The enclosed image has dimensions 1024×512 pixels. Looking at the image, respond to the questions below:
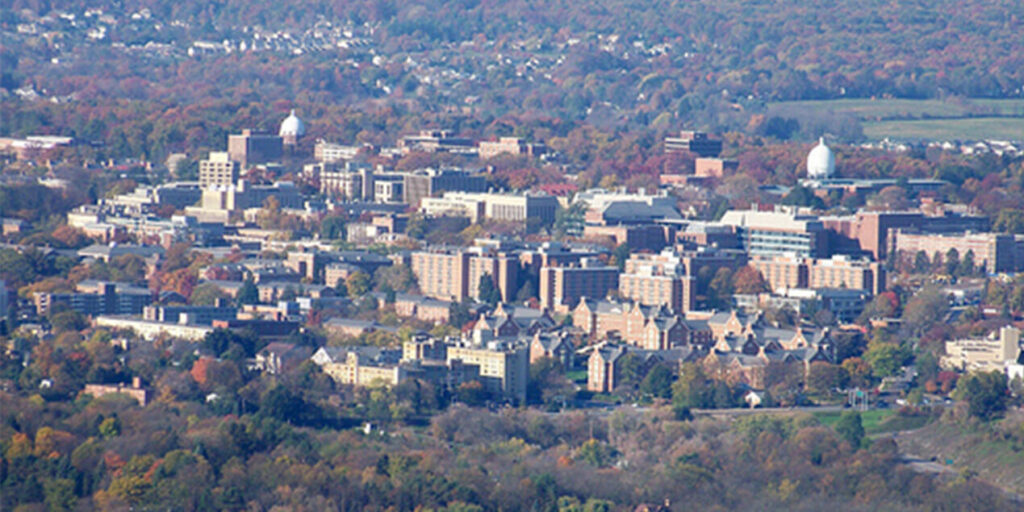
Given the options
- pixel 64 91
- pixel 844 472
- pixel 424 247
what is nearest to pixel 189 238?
pixel 424 247

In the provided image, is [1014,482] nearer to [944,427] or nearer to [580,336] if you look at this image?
[944,427]

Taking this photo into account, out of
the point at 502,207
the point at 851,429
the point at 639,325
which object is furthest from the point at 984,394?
the point at 502,207

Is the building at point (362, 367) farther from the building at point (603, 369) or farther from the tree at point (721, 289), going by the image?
the tree at point (721, 289)

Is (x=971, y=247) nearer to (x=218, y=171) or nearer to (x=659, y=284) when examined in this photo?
(x=659, y=284)

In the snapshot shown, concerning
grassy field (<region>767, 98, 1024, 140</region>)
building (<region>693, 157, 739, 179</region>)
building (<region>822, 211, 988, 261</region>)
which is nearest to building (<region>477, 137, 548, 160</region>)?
building (<region>693, 157, 739, 179</region>)

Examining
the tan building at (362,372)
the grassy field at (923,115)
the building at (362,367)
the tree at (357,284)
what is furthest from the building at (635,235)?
the grassy field at (923,115)

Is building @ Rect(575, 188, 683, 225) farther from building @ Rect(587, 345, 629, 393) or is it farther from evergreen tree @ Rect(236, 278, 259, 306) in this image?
building @ Rect(587, 345, 629, 393)
